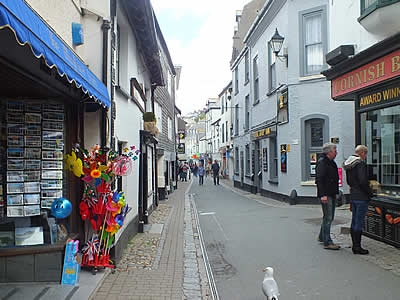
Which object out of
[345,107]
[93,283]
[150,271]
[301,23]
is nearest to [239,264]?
[150,271]

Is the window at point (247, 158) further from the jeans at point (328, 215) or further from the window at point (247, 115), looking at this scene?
the jeans at point (328, 215)

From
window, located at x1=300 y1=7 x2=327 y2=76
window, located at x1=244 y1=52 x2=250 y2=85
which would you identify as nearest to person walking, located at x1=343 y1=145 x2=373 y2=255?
window, located at x1=300 y1=7 x2=327 y2=76

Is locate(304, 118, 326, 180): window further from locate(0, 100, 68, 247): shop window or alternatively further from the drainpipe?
locate(0, 100, 68, 247): shop window

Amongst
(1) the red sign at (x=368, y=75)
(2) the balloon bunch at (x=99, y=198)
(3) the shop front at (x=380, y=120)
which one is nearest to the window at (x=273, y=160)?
(1) the red sign at (x=368, y=75)

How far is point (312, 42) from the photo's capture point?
1541cm

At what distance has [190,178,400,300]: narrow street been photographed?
536 cm

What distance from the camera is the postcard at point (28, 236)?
5238 mm

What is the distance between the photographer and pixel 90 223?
238 inches

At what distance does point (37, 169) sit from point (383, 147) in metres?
6.42

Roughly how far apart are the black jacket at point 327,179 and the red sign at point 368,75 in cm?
172

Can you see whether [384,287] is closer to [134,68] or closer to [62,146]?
[62,146]

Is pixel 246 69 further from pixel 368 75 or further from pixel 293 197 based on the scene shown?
pixel 368 75

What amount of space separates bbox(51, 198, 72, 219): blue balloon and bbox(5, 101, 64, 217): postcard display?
0.54 feet

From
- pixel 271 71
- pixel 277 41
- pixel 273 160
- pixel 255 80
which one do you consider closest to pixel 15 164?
pixel 277 41
